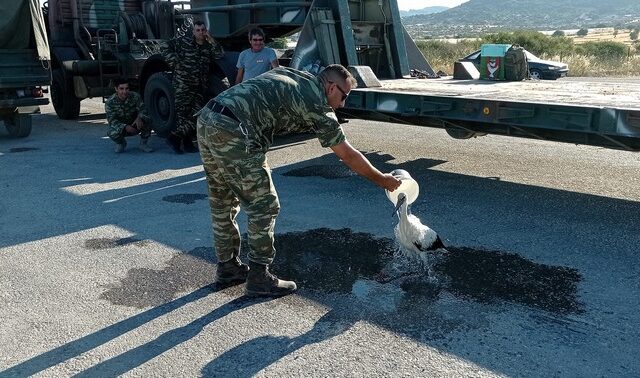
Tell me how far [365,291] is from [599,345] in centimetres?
148

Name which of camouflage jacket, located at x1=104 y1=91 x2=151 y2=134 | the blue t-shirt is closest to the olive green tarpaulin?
camouflage jacket, located at x1=104 y1=91 x2=151 y2=134

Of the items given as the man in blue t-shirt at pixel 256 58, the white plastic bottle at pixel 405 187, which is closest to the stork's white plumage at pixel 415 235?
the white plastic bottle at pixel 405 187

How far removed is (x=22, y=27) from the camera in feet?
35.8

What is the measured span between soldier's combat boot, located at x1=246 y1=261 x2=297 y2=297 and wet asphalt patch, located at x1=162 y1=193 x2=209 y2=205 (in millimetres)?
2580

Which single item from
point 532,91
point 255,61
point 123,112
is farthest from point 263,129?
point 123,112

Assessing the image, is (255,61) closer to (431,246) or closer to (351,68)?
(351,68)

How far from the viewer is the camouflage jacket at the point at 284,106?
3953 mm

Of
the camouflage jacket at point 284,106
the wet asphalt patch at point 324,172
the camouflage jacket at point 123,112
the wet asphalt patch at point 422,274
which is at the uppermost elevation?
the camouflage jacket at point 284,106

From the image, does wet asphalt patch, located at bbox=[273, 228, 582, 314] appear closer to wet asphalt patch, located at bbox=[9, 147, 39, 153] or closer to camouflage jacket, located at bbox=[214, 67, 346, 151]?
camouflage jacket, located at bbox=[214, 67, 346, 151]

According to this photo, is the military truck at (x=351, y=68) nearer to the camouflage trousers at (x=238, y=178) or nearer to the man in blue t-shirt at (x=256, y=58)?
the man in blue t-shirt at (x=256, y=58)

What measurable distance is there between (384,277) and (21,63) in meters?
8.67

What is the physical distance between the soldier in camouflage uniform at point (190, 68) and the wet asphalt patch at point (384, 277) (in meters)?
4.07

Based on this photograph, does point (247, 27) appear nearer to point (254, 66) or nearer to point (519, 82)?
point (254, 66)

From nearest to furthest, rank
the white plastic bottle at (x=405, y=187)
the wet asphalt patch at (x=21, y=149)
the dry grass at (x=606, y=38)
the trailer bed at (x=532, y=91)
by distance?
the white plastic bottle at (x=405, y=187), the trailer bed at (x=532, y=91), the wet asphalt patch at (x=21, y=149), the dry grass at (x=606, y=38)
